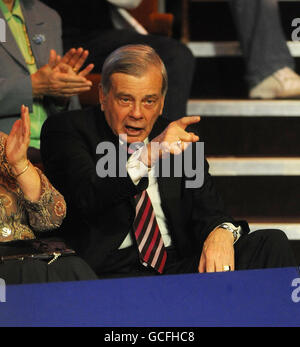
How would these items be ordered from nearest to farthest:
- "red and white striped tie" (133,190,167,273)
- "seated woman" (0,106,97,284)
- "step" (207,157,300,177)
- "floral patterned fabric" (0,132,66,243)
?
"seated woman" (0,106,97,284), "floral patterned fabric" (0,132,66,243), "red and white striped tie" (133,190,167,273), "step" (207,157,300,177)

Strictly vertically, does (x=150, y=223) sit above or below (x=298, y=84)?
below

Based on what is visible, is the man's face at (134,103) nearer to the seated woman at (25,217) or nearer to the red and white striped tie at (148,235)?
the red and white striped tie at (148,235)

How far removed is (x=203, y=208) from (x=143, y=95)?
14.0 inches

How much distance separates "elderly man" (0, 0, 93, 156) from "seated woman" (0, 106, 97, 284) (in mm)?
564

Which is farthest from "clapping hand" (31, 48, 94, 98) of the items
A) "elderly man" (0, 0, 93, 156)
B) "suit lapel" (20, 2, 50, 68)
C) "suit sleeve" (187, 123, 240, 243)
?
"suit sleeve" (187, 123, 240, 243)

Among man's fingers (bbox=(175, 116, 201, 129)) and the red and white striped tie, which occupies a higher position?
man's fingers (bbox=(175, 116, 201, 129))

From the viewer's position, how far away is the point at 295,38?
141 inches

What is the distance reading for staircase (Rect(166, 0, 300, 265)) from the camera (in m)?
3.17

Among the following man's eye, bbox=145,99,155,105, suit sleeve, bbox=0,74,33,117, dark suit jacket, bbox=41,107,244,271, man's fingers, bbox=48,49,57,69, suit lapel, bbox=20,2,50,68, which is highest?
suit lapel, bbox=20,2,50,68

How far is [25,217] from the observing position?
2.27 m

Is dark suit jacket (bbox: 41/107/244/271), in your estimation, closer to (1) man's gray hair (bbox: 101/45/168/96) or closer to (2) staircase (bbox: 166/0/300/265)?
(1) man's gray hair (bbox: 101/45/168/96)
